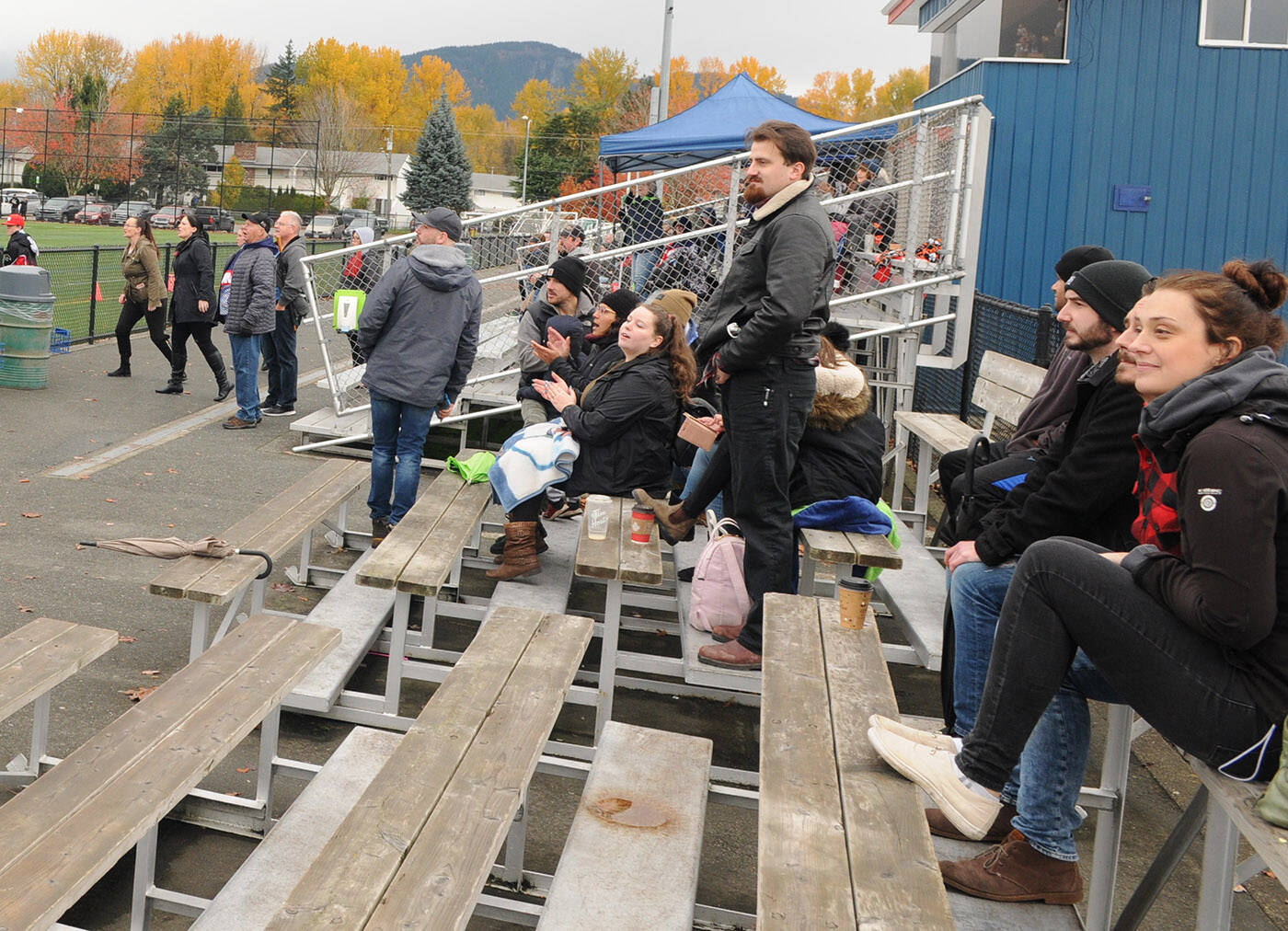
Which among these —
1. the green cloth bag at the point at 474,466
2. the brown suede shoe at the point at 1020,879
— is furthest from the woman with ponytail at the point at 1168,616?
the green cloth bag at the point at 474,466

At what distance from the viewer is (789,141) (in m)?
4.90

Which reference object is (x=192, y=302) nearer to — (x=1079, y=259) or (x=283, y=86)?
(x=1079, y=259)

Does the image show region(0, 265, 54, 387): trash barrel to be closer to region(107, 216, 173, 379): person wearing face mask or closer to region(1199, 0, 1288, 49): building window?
region(107, 216, 173, 379): person wearing face mask

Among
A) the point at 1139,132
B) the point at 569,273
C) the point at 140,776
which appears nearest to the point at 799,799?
the point at 140,776

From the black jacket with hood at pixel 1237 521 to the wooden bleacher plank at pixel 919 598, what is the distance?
175 cm

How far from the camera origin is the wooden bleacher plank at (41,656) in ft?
11.2

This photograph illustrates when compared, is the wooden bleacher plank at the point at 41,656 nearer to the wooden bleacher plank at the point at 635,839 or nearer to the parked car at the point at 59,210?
the wooden bleacher plank at the point at 635,839

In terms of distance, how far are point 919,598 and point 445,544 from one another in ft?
6.75

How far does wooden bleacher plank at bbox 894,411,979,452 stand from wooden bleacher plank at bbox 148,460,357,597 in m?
3.38

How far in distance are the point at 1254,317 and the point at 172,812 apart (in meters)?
3.54

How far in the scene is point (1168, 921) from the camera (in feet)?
12.6

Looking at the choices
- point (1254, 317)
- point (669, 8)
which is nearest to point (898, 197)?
point (1254, 317)

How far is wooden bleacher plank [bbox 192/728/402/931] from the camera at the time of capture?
10.0ft

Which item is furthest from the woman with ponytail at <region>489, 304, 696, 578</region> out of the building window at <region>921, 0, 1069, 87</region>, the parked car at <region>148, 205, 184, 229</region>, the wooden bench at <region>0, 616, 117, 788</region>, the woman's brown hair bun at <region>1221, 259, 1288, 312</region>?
the parked car at <region>148, 205, 184, 229</region>
